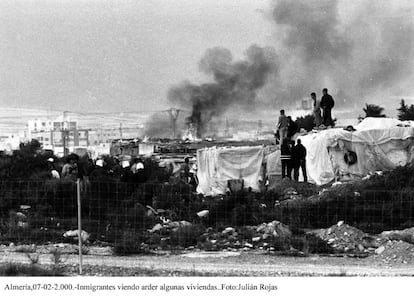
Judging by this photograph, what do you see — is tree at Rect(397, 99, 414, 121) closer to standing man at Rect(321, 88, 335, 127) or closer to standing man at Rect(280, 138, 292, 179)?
standing man at Rect(321, 88, 335, 127)

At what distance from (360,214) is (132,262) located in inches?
165

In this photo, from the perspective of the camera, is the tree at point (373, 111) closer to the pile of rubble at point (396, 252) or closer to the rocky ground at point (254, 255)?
the rocky ground at point (254, 255)

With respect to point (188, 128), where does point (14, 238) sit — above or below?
below

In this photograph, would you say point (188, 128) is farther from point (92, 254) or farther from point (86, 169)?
point (92, 254)

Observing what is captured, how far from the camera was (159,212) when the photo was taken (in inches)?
512

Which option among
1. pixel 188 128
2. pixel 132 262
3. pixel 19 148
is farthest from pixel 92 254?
pixel 188 128

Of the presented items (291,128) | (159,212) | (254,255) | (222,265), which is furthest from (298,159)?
(222,265)

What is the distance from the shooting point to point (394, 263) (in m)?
9.34

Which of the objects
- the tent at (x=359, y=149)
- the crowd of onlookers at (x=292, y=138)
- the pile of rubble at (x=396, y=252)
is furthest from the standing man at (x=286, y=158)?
the pile of rubble at (x=396, y=252)

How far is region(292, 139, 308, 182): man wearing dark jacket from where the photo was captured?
15688 mm

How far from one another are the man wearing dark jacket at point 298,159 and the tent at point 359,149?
0.11 metres

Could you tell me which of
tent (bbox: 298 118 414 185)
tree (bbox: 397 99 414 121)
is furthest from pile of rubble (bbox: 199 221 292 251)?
tree (bbox: 397 99 414 121)

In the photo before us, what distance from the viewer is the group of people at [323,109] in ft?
52.1

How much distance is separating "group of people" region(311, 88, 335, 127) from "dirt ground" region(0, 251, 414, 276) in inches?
255
